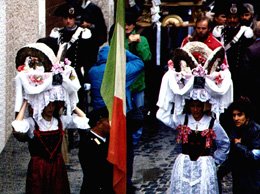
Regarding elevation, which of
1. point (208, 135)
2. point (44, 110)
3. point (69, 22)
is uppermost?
point (69, 22)

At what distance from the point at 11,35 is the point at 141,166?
269cm

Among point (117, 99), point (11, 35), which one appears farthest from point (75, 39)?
point (117, 99)

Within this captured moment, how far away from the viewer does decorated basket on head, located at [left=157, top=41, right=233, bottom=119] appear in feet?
31.4

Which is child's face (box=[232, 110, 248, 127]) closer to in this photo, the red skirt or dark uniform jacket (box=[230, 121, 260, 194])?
dark uniform jacket (box=[230, 121, 260, 194])

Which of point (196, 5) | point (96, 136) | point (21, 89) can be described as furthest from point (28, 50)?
point (196, 5)

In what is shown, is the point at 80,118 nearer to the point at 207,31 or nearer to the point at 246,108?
the point at 246,108

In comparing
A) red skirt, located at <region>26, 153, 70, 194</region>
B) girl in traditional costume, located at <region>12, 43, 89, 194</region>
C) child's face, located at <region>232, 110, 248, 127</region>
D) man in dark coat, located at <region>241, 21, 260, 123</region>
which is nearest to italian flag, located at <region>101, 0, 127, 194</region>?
girl in traditional costume, located at <region>12, 43, 89, 194</region>

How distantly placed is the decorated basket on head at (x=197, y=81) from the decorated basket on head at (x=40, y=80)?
971mm

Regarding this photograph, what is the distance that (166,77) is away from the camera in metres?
9.64

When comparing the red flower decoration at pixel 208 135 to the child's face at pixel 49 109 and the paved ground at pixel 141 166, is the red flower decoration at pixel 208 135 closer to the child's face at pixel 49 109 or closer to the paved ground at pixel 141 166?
the child's face at pixel 49 109

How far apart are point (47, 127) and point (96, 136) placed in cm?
51

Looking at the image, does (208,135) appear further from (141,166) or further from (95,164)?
(141,166)

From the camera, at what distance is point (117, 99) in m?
9.49

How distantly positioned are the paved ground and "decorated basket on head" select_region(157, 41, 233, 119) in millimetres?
2085
